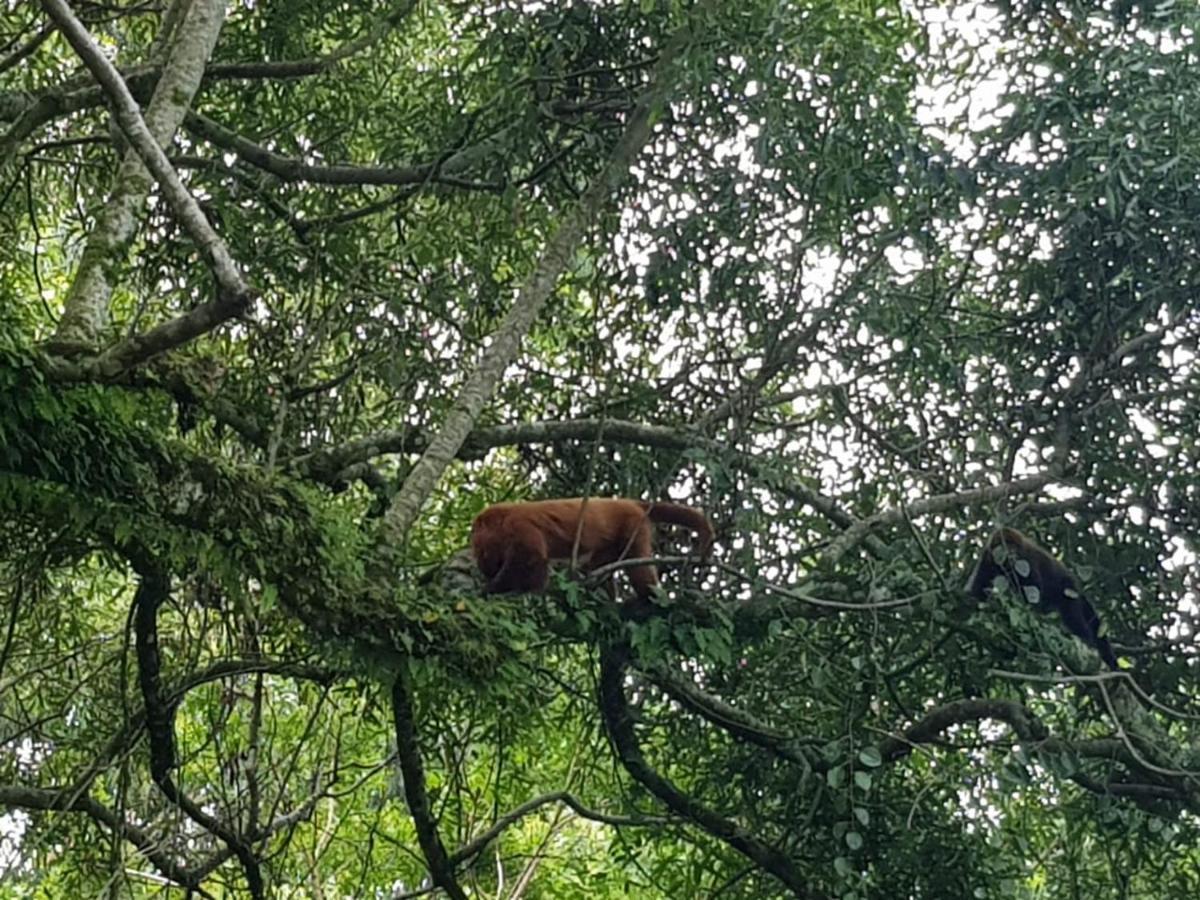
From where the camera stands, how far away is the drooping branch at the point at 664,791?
502cm

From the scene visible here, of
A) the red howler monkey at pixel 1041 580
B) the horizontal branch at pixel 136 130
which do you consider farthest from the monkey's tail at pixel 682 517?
the horizontal branch at pixel 136 130

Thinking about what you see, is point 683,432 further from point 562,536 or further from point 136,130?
point 136,130

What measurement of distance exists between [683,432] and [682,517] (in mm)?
414

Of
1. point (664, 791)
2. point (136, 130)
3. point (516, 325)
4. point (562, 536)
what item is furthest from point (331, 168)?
point (664, 791)

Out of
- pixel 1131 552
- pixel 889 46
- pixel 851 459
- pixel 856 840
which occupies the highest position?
pixel 889 46

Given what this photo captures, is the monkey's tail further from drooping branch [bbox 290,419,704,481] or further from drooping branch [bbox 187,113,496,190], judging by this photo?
drooping branch [bbox 187,113,496,190]

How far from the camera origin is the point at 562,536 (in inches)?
211

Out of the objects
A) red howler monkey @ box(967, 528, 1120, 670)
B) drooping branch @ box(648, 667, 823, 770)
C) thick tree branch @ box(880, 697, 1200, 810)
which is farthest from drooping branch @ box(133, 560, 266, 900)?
red howler monkey @ box(967, 528, 1120, 670)

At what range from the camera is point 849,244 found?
5.04 meters

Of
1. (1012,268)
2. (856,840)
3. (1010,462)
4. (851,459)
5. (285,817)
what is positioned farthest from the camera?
(285,817)

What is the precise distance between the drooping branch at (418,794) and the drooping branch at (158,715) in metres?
0.59

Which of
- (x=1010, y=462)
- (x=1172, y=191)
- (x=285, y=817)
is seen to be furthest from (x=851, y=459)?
(x=285, y=817)

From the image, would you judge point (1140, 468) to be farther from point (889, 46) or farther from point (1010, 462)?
point (889, 46)

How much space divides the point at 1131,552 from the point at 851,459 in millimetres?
1071
